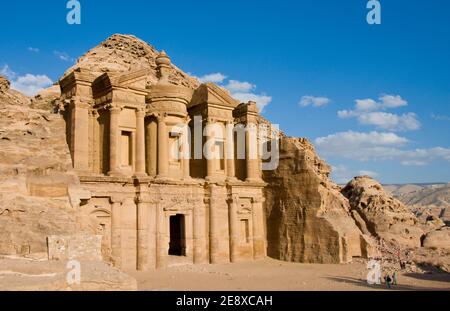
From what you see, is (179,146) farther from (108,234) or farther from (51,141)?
(51,141)

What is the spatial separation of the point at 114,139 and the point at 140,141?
1536 millimetres

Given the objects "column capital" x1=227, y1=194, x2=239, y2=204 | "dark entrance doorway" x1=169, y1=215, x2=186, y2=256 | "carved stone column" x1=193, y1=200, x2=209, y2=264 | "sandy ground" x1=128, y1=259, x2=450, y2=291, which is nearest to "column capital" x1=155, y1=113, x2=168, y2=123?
"carved stone column" x1=193, y1=200, x2=209, y2=264

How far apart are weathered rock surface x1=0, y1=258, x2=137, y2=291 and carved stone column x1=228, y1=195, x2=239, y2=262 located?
15.7 meters

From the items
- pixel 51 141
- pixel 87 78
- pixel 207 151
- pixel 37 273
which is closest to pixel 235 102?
pixel 207 151

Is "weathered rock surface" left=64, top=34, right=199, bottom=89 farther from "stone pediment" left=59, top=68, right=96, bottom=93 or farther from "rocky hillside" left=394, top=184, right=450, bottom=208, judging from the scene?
"rocky hillside" left=394, top=184, right=450, bottom=208

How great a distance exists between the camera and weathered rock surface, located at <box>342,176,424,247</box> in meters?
27.2

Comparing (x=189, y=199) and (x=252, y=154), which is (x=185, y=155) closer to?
(x=189, y=199)

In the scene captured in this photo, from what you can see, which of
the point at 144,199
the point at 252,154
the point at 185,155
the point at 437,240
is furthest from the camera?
the point at 252,154

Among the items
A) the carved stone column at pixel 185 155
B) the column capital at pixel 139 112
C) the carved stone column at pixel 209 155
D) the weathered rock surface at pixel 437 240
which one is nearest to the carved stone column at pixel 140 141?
the column capital at pixel 139 112

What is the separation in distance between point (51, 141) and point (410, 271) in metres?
18.2

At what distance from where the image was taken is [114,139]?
896 inches

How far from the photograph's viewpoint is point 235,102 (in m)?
28.0

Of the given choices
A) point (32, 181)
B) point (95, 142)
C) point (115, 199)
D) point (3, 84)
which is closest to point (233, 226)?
point (115, 199)

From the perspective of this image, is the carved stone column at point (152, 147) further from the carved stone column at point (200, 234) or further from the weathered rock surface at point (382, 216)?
the weathered rock surface at point (382, 216)
